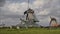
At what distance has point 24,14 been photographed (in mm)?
76000

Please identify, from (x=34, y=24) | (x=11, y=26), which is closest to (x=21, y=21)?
(x=34, y=24)

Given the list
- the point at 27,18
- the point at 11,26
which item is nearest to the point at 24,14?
the point at 27,18

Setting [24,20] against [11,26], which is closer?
[11,26]

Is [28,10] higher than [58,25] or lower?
higher

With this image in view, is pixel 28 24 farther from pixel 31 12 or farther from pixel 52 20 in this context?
pixel 52 20

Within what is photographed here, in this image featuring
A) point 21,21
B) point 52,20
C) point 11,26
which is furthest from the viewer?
point 52,20

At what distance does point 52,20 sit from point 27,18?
15012 mm

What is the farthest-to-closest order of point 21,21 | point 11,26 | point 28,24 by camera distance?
1. point 21,21
2. point 28,24
3. point 11,26

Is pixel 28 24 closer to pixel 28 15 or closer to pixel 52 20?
pixel 28 15

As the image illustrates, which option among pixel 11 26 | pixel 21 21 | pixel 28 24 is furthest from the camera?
pixel 21 21

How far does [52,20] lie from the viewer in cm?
8575

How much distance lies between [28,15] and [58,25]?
1303 centimetres

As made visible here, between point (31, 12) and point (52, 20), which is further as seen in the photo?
point (52, 20)

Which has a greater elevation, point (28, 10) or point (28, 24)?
point (28, 10)
